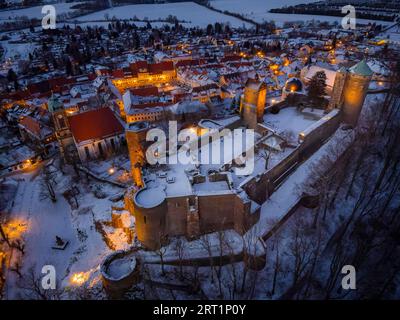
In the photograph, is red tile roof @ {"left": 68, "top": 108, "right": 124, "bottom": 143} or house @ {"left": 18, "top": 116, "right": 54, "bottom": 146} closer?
red tile roof @ {"left": 68, "top": 108, "right": 124, "bottom": 143}

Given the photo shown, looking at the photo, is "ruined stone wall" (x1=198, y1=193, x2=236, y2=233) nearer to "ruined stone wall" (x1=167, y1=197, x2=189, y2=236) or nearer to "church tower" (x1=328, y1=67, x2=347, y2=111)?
"ruined stone wall" (x1=167, y1=197, x2=189, y2=236)

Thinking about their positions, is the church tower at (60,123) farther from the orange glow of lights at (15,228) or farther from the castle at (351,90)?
the castle at (351,90)

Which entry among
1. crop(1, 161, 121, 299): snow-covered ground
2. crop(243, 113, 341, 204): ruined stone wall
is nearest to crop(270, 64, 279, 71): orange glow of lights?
crop(243, 113, 341, 204): ruined stone wall

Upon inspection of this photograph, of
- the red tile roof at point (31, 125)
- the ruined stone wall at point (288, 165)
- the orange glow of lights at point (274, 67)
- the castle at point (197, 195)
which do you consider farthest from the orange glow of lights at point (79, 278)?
the orange glow of lights at point (274, 67)

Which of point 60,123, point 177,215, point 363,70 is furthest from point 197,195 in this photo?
point 60,123

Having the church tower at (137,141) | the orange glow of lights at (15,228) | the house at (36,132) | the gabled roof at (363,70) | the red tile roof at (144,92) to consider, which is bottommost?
the orange glow of lights at (15,228)
